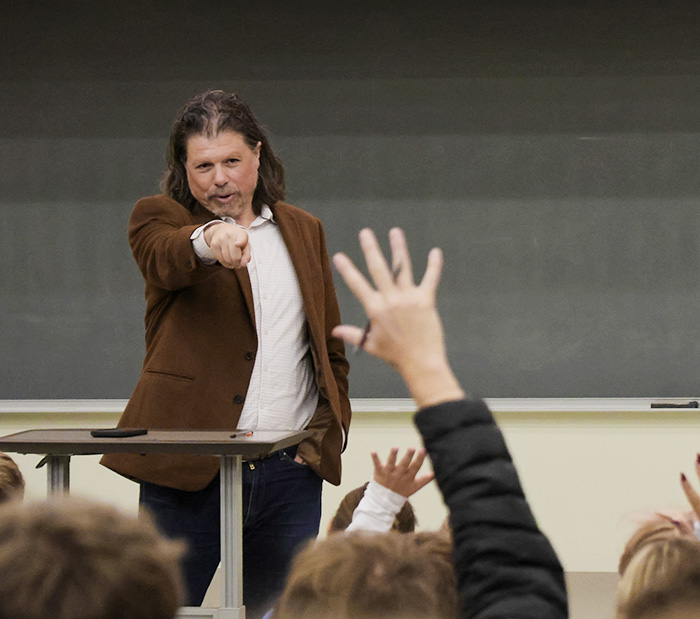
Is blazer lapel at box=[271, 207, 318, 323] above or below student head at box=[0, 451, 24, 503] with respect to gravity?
above

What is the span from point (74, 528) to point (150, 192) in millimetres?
3260

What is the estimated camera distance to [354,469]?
375 centimetres

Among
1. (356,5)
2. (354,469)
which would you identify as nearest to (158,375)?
(354,469)

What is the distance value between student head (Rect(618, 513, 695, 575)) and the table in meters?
0.59

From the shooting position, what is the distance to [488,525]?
0.80 metres

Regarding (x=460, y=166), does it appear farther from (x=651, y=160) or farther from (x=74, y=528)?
(x=74, y=528)

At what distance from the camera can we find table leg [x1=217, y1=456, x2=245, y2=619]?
176 centimetres

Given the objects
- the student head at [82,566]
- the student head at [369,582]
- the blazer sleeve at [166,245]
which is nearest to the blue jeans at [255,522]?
the blazer sleeve at [166,245]

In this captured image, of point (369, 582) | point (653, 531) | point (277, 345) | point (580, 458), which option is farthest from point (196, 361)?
point (580, 458)

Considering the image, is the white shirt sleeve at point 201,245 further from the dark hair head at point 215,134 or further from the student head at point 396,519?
the student head at point 396,519

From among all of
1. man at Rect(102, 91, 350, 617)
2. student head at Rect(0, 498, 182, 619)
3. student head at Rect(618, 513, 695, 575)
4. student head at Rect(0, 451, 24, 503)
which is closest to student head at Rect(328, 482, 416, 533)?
man at Rect(102, 91, 350, 617)

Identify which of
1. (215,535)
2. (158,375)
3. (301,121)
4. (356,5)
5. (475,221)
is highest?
(356,5)

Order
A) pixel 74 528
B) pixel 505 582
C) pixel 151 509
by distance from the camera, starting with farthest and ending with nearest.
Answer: pixel 151 509, pixel 505 582, pixel 74 528

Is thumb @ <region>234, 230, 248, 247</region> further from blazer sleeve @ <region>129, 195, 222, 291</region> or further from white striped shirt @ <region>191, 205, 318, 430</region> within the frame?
white striped shirt @ <region>191, 205, 318, 430</region>
